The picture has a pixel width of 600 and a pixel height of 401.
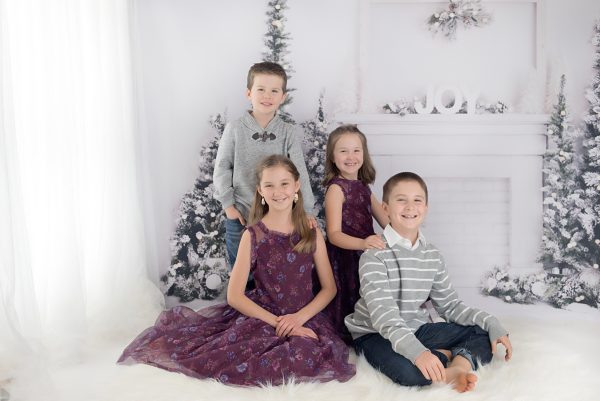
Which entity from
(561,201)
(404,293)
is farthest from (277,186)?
(561,201)

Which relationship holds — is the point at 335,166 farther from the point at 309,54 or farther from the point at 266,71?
the point at 309,54

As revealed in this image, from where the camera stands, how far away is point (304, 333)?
2.32 metres

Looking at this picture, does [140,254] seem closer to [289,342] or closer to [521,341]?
[289,342]

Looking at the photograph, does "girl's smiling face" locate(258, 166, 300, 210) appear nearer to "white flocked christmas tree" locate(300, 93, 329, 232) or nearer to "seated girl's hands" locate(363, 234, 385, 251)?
"seated girl's hands" locate(363, 234, 385, 251)

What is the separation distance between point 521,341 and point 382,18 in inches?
69.6

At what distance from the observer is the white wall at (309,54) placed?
3.18 m

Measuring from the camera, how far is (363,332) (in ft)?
7.85

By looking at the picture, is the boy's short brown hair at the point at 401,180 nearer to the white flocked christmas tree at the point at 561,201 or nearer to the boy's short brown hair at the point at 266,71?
the boy's short brown hair at the point at 266,71

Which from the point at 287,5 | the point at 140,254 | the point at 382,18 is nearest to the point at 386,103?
the point at 382,18

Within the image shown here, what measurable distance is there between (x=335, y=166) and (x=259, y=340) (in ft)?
3.33

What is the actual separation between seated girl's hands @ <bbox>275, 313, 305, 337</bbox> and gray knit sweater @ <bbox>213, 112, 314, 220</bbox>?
675 millimetres

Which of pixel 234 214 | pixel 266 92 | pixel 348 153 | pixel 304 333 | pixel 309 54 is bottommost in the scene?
pixel 304 333

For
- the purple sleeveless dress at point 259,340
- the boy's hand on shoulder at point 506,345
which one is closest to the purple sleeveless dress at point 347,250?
the purple sleeveless dress at point 259,340

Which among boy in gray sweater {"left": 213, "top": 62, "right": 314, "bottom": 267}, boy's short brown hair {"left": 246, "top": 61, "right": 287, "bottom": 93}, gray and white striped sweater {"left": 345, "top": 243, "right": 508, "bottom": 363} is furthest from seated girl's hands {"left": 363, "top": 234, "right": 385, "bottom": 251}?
boy's short brown hair {"left": 246, "top": 61, "right": 287, "bottom": 93}
